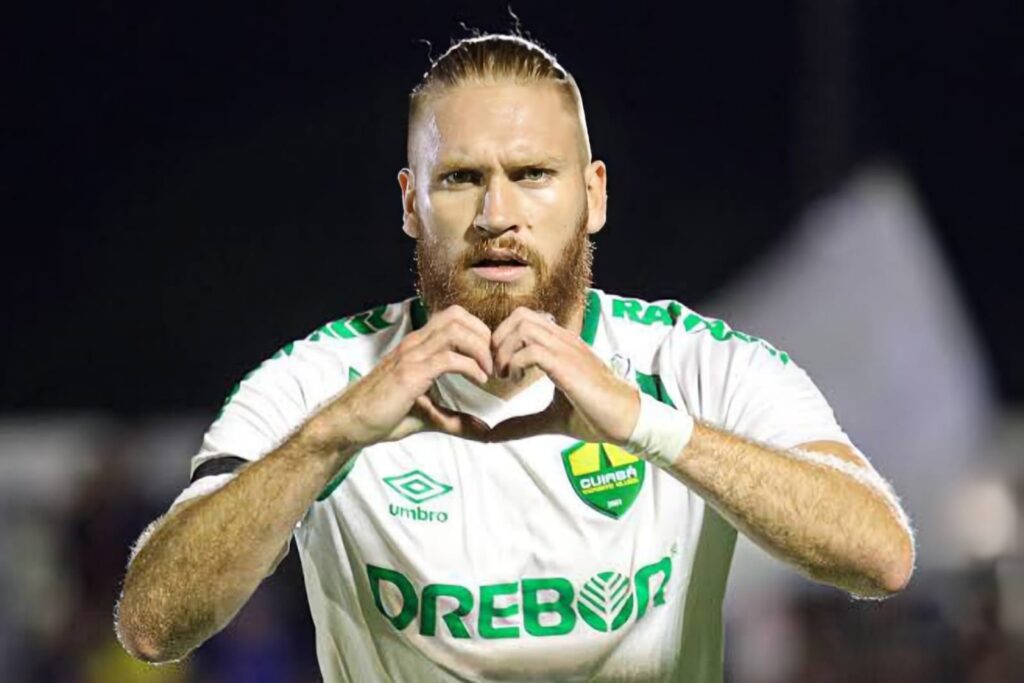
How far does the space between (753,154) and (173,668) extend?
6.00 m

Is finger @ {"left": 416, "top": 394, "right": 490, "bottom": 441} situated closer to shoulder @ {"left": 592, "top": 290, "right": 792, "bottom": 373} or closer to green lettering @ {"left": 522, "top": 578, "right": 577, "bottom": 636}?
green lettering @ {"left": 522, "top": 578, "right": 577, "bottom": 636}

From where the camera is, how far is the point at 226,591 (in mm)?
2943

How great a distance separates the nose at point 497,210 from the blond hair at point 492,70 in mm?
248

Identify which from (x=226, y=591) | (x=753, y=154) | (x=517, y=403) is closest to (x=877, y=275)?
(x=753, y=154)

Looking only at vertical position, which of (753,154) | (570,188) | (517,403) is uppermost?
(753,154)

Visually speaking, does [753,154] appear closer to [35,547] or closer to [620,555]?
[35,547]

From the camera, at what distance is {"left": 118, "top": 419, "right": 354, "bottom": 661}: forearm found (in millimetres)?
2885

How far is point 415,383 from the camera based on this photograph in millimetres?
2811

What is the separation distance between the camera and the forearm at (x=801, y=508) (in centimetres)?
287

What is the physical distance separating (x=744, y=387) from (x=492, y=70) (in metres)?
0.77

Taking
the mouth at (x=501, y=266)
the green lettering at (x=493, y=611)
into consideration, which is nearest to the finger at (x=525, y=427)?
the mouth at (x=501, y=266)

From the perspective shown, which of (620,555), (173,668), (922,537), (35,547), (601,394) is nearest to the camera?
(601,394)

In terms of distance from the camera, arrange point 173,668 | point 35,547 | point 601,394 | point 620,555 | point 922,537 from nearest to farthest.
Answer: point 601,394
point 620,555
point 173,668
point 35,547
point 922,537

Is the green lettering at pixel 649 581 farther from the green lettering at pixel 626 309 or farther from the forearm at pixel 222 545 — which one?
the forearm at pixel 222 545
